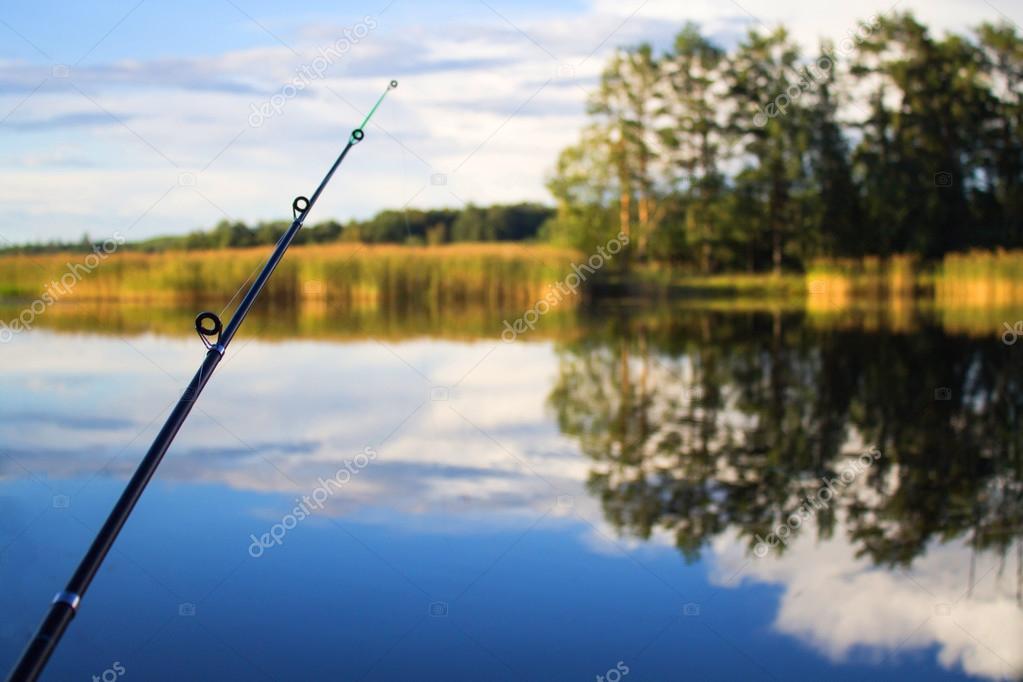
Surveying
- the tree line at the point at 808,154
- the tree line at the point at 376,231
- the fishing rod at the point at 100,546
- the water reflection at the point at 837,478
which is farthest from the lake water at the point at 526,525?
the tree line at the point at 808,154

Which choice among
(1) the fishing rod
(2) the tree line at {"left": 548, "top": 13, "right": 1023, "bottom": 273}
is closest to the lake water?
(1) the fishing rod

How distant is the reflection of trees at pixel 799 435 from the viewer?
5.20 m

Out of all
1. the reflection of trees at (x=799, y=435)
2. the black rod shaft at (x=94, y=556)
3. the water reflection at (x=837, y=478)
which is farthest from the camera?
the reflection of trees at (x=799, y=435)

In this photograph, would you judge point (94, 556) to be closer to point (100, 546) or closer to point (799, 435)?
point (100, 546)

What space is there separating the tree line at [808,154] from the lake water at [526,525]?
1918cm

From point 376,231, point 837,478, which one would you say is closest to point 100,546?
point 837,478

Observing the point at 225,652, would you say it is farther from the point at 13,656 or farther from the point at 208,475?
the point at 208,475

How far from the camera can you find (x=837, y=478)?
6012 millimetres

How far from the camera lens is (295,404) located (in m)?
8.62

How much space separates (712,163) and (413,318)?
14.7 meters

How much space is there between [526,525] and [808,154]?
88.4 feet

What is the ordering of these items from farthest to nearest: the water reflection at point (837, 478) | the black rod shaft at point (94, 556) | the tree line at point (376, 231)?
the tree line at point (376, 231) < the water reflection at point (837, 478) < the black rod shaft at point (94, 556)

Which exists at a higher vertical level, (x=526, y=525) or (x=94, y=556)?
(x=94, y=556)

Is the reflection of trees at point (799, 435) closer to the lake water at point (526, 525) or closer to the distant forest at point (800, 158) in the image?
the lake water at point (526, 525)
